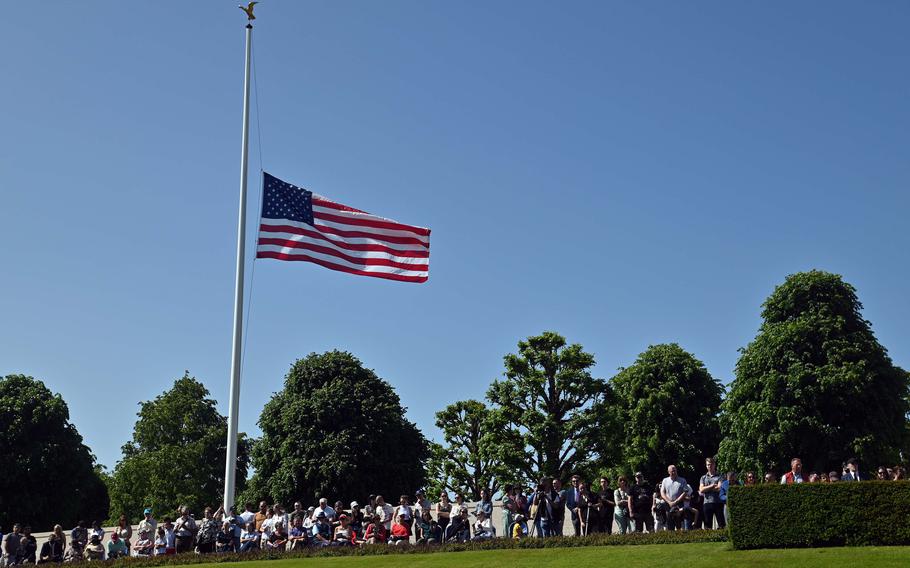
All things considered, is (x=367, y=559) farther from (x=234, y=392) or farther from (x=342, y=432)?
(x=342, y=432)

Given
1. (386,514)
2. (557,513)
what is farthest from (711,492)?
(386,514)

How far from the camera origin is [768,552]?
1756 cm

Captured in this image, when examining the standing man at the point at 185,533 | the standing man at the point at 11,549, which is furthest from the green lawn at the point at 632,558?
the standing man at the point at 11,549

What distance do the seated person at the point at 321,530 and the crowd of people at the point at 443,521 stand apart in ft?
0.10

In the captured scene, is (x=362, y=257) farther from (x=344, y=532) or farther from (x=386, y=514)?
(x=344, y=532)

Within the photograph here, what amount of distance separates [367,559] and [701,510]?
8.61 metres

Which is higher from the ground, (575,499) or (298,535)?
(575,499)

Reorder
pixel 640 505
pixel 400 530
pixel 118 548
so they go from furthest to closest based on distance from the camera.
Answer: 1. pixel 118 548
2. pixel 400 530
3. pixel 640 505

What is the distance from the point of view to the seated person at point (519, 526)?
24.3 metres

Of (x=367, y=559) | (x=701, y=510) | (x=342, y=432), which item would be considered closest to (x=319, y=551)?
(x=367, y=559)

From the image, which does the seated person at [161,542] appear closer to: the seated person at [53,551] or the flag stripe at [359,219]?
the seated person at [53,551]

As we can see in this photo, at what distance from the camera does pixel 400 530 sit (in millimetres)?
25656

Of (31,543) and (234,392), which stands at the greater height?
(234,392)

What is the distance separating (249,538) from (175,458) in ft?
125
